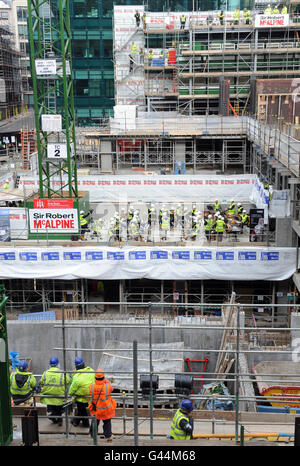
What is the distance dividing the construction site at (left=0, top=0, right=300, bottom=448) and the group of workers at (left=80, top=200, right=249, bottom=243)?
0.09 meters

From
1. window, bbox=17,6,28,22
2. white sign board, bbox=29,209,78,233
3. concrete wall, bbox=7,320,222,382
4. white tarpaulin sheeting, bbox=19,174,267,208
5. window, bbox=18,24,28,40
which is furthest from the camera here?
window, bbox=18,24,28,40

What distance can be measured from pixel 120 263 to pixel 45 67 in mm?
9321

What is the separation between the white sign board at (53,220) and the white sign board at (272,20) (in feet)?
95.7

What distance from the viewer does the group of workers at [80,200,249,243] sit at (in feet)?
76.6

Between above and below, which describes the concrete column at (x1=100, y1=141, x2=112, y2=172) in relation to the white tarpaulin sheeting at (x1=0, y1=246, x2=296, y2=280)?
above

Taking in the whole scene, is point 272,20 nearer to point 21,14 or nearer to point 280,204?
point 280,204

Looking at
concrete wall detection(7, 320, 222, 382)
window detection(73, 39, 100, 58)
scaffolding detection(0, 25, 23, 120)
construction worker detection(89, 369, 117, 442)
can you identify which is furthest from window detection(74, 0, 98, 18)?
construction worker detection(89, 369, 117, 442)

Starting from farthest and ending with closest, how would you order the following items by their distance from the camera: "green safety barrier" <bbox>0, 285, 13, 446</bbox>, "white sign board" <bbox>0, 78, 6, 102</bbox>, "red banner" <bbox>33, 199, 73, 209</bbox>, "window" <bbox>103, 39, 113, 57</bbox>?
1. "white sign board" <bbox>0, 78, 6, 102</bbox>
2. "window" <bbox>103, 39, 113, 57</bbox>
3. "red banner" <bbox>33, 199, 73, 209</bbox>
4. "green safety barrier" <bbox>0, 285, 13, 446</bbox>

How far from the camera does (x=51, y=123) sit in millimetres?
23672

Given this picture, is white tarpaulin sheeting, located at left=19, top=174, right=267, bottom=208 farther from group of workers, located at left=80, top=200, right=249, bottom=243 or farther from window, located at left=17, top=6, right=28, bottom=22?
window, located at left=17, top=6, right=28, bottom=22

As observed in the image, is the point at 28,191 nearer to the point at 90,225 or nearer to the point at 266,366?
the point at 90,225

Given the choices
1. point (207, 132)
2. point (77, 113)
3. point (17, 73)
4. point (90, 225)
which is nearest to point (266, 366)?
point (90, 225)

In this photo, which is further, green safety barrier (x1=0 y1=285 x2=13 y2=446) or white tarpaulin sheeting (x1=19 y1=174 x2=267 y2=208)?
white tarpaulin sheeting (x1=19 y1=174 x2=267 y2=208)

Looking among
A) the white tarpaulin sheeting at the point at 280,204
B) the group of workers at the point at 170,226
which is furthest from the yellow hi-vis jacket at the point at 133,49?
the white tarpaulin sheeting at the point at 280,204
